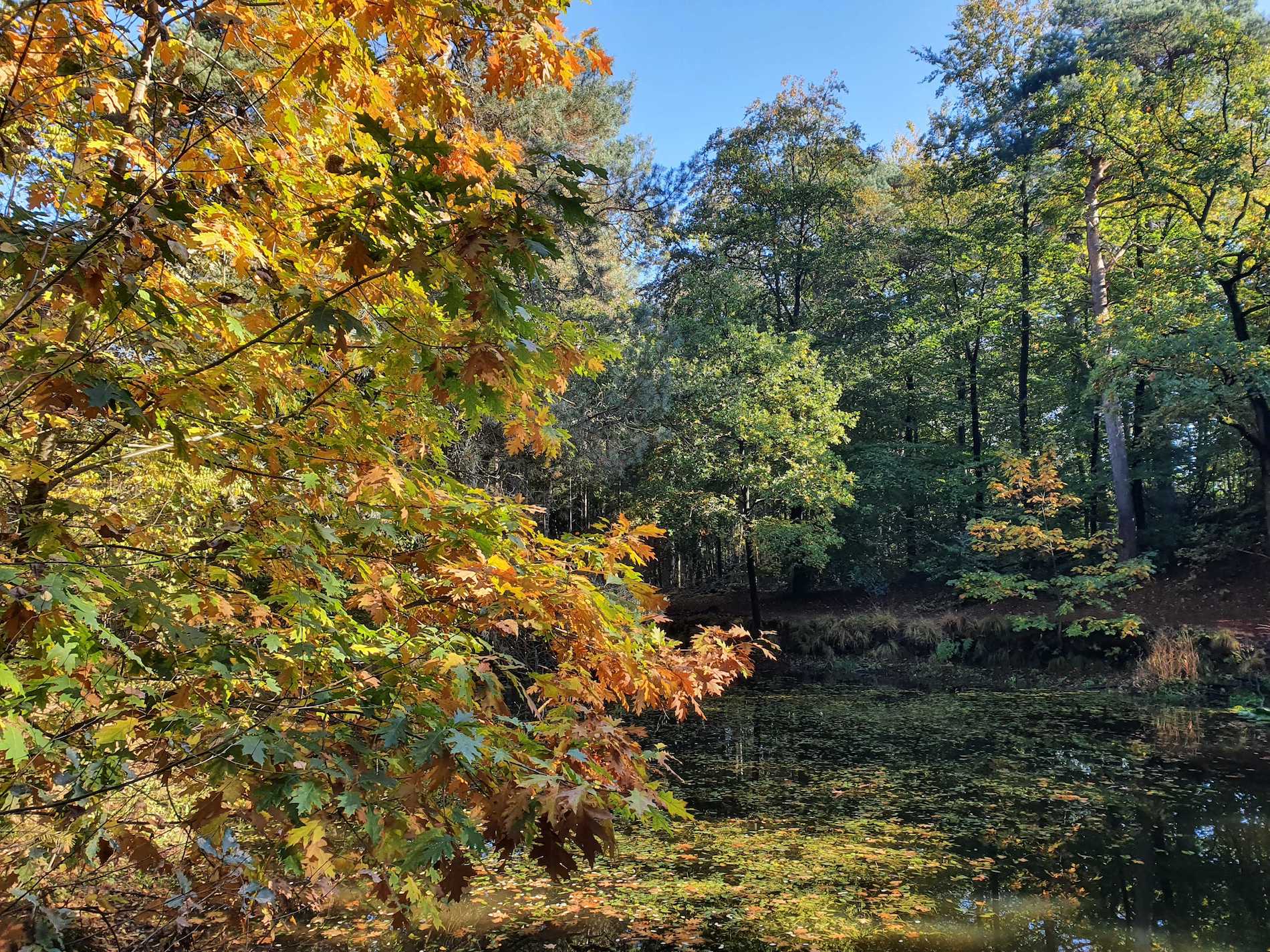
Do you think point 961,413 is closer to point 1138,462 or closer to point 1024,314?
point 1024,314

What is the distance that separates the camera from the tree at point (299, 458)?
154 cm

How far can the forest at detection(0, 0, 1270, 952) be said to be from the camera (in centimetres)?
163

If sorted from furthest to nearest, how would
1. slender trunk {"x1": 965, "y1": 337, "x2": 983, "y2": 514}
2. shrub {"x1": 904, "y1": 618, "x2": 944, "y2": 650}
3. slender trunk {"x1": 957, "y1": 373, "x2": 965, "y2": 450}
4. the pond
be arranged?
1. slender trunk {"x1": 957, "y1": 373, "x2": 965, "y2": 450}
2. slender trunk {"x1": 965, "y1": 337, "x2": 983, "y2": 514}
3. shrub {"x1": 904, "y1": 618, "x2": 944, "y2": 650}
4. the pond

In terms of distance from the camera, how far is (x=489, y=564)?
1898 mm

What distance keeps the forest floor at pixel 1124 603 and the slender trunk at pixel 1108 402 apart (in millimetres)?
1158

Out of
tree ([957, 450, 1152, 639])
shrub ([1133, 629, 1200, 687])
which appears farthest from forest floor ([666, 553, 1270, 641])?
shrub ([1133, 629, 1200, 687])

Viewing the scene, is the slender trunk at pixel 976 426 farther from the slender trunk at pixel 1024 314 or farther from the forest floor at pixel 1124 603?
the forest floor at pixel 1124 603

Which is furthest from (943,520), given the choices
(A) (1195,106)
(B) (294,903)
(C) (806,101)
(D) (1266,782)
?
(B) (294,903)

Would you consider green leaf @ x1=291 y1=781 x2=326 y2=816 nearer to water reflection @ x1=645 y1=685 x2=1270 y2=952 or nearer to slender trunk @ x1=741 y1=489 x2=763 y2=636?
water reflection @ x1=645 y1=685 x2=1270 y2=952

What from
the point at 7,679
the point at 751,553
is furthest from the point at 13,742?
the point at 751,553

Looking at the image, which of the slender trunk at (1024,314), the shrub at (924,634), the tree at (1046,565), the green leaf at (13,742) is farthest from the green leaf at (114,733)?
the slender trunk at (1024,314)

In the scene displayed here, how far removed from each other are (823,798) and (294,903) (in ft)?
15.0

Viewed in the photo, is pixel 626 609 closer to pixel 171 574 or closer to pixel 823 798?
pixel 171 574

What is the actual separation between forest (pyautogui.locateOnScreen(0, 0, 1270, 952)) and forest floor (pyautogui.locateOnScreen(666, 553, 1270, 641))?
0.44 ft
